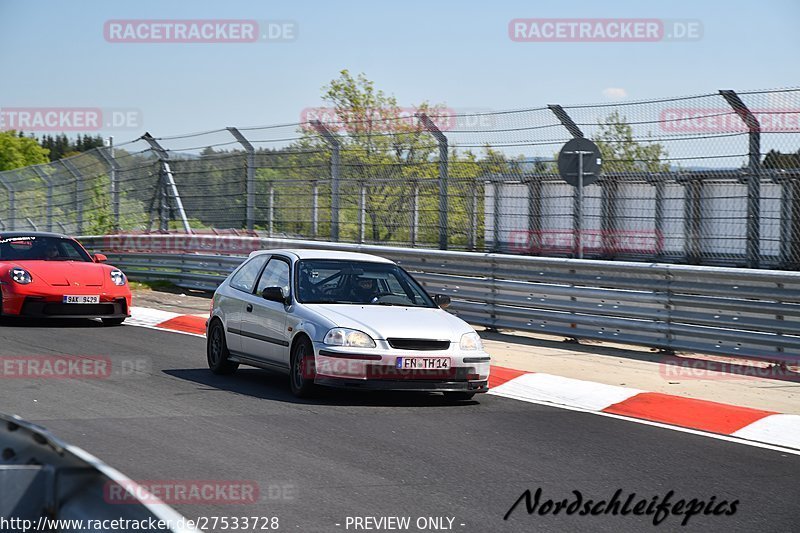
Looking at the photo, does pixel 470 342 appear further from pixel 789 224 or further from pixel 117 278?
pixel 117 278

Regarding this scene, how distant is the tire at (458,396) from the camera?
9.12m

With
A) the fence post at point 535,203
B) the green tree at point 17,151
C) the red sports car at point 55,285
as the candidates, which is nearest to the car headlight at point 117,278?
the red sports car at point 55,285

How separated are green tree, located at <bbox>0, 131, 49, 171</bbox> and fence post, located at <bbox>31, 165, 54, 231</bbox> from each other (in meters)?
68.3

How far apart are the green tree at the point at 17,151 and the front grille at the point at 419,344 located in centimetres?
9058

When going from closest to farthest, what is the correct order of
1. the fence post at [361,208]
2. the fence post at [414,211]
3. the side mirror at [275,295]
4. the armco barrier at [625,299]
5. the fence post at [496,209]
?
the side mirror at [275,295], the armco barrier at [625,299], the fence post at [496,209], the fence post at [414,211], the fence post at [361,208]

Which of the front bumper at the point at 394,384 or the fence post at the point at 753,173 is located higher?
the fence post at the point at 753,173

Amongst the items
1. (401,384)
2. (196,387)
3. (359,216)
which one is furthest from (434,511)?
(359,216)

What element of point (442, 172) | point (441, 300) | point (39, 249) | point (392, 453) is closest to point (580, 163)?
point (442, 172)

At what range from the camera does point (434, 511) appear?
17.4ft

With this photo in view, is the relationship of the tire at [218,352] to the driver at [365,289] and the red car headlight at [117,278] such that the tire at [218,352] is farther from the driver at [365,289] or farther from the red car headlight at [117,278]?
the red car headlight at [117,278]

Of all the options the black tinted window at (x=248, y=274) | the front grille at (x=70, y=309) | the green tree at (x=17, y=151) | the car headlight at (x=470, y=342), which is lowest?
the front grille at (x=70, y=309)

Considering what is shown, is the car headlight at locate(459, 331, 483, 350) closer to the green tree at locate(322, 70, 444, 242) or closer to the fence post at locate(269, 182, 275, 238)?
the green tree at locate(322, 70, 444, 242)

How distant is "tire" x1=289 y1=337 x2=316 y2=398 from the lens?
8.66 m

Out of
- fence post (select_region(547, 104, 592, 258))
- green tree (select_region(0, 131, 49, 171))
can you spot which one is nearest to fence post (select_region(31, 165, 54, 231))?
Result: fence post (select_region(547, 104, 592, 258))
